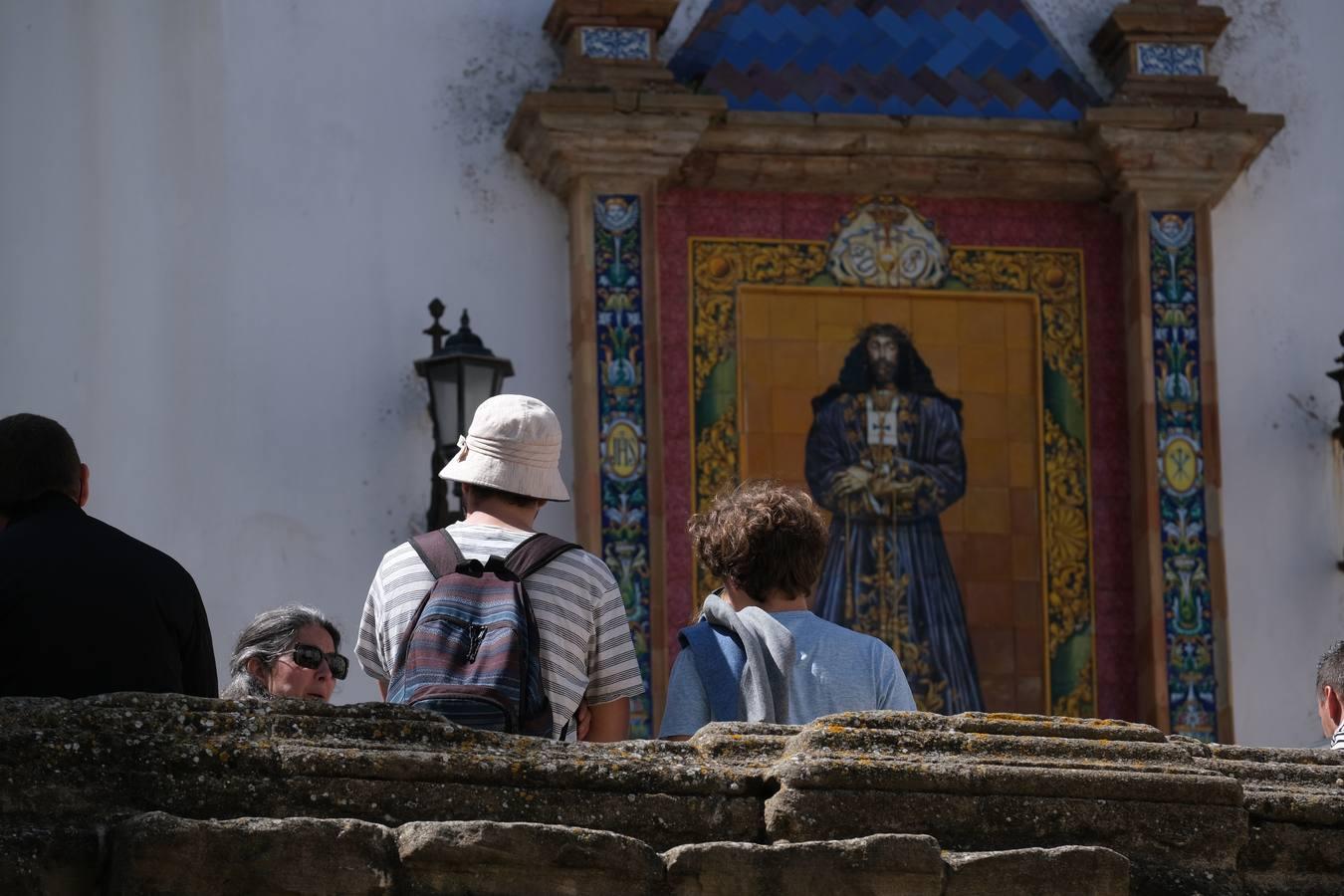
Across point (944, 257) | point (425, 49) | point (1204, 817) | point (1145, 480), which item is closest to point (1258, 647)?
point (1145, 480)

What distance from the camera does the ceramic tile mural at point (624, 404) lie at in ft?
34.7

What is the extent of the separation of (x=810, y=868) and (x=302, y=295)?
6.37 metres

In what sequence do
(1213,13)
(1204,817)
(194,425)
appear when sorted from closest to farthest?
(1204,817) < (194,425) < (1213,13)

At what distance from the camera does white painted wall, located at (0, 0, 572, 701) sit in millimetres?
10461

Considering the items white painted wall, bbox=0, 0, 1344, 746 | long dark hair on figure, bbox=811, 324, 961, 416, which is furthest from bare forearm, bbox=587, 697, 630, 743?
long dark hair on figure, bbox=811, 324, 961, 416

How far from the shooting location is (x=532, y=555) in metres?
5.39

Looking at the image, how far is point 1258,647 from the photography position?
11094 mm

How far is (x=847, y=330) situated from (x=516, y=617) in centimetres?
602

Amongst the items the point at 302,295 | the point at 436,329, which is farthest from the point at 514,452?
the point at 302,295

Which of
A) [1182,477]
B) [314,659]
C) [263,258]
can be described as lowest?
[314,659]

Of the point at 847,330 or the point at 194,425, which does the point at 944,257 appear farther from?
the point at 194,425

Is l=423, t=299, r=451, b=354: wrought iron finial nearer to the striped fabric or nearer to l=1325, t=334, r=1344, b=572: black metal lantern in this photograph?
l=1325, t=334, r=1344, b=572: black metal lantern

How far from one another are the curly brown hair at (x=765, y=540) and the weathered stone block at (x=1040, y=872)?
1.07 meters

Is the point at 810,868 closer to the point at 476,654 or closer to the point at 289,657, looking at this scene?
the point at 476,654
